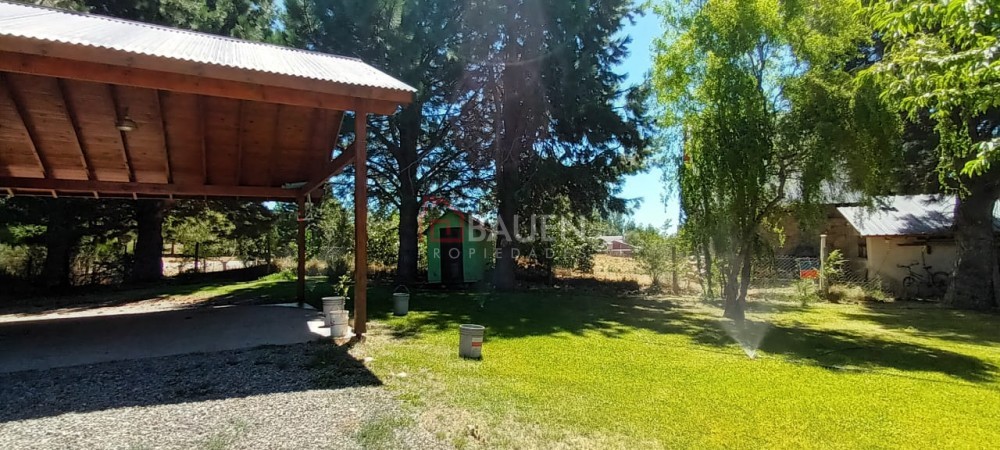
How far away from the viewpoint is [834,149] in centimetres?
754

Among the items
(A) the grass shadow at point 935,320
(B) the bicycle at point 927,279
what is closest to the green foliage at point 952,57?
(A) the grass shadow at point 935,320

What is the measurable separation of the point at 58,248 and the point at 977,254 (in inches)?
916

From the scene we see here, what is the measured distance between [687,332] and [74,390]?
7705 millimetres

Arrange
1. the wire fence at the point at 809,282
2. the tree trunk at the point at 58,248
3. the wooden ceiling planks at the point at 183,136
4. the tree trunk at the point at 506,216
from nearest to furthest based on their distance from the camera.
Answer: the wooden ceiling planks at the point at 183,136, the tree trunk at the point at 58,248, the tree trunk at the point at 506,216, the wire fence at the point at 809,282

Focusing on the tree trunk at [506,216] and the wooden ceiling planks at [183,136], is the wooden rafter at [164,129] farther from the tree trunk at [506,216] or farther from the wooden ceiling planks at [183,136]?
the tree trunk at [506,216]

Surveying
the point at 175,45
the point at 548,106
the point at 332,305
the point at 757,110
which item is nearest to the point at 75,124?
the point at 175,45

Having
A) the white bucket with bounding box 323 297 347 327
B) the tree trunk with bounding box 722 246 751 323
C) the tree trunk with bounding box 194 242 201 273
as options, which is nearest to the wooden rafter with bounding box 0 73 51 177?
the white bucket with bounding box 323 297 347 327

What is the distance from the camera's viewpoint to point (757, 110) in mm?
7832

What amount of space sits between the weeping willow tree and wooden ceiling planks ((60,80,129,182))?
8610 millimetres

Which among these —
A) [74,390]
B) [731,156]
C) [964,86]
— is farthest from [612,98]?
[74,390]

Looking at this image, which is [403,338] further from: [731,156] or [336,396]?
[731,156]

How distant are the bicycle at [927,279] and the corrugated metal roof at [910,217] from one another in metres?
1.08

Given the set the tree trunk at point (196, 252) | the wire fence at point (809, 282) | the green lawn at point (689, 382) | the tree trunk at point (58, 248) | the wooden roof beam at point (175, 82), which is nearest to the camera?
the green lawn at point (689, 382)

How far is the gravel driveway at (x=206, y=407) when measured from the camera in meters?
2.97
